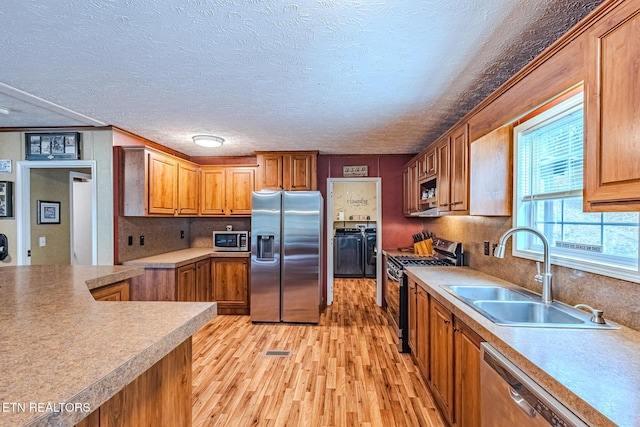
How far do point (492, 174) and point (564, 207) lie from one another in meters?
0.52

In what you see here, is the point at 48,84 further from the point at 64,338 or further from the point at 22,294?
the point at 64,338

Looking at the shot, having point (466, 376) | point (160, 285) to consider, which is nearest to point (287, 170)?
point (160, 285)

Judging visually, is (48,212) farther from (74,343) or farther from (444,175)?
(444,175)

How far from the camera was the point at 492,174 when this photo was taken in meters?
2.34

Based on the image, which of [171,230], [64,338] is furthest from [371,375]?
[171,230]

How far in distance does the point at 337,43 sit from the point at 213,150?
3.23m

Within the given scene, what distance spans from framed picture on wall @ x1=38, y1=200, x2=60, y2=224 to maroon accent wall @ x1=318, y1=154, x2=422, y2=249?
358 centimetres

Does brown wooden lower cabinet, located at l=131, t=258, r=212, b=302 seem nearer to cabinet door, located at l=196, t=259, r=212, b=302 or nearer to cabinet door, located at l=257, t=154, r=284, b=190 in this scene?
cabinet door, located at l=196, t=259, r=212, b=302

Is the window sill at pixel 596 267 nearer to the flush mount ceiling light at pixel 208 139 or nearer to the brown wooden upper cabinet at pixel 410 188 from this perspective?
the brown wooden upper cabinet at pixel 410 188

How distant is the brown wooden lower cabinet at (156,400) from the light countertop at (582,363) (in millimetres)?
1382

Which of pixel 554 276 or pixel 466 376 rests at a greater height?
pixel 554 276

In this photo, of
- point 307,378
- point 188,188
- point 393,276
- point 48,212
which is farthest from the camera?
point 188,188

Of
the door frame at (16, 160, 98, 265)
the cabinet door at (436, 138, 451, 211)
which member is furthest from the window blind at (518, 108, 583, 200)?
the door frame at (16, 160, 98, 265)

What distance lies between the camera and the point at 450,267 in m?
3.02
